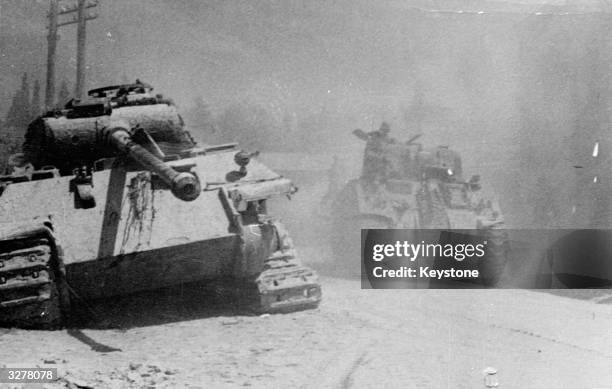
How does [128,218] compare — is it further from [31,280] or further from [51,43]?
[51,43]

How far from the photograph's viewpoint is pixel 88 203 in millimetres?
7250

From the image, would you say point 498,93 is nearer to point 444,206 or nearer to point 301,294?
point 444,206

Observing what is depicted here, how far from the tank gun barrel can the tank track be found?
1.61 meters

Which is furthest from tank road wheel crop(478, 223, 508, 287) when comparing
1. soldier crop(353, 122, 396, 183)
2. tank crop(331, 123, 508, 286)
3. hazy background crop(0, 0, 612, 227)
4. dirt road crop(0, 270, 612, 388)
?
hazy background crop(0, 0, 612, 227)

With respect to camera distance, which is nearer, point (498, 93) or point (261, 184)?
point (261, 184)

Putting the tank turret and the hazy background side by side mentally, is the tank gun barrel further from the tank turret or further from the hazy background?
the hazy background

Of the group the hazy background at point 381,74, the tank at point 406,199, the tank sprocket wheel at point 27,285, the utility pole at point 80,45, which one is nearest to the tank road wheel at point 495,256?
the tank at point 406,199

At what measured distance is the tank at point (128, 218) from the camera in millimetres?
6645

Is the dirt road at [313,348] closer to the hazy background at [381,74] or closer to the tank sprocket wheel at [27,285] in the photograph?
the tank sprocket wheel at [27,285]

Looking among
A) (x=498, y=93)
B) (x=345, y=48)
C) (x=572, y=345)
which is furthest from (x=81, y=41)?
(x=498, y=93)

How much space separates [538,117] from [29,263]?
81.5ft

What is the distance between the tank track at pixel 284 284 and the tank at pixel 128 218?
0.01m

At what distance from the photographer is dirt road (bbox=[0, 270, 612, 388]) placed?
558 cm

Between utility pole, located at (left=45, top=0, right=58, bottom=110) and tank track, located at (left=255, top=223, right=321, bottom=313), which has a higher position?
utility pole, located at (left=45, top=0, right=58, bottom=110)
